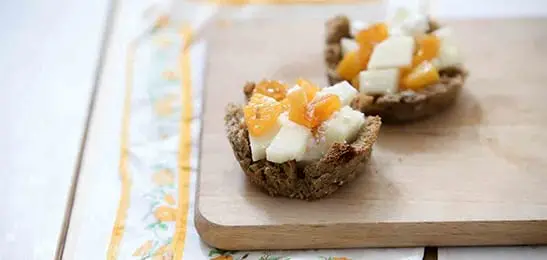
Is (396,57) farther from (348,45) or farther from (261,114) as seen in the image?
(261,114)

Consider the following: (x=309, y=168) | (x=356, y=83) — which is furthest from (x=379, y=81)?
(x=309, y=168)

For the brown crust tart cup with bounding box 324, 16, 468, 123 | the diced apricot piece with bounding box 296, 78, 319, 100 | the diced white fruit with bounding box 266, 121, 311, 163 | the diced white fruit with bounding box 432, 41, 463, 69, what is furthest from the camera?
the diced white fruit with bounding box 432, 41, 463, 69

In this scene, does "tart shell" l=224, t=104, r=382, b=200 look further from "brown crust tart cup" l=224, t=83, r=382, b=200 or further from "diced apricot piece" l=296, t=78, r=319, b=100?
"diced apricot piece" l=296, t=78, r=319, b=100

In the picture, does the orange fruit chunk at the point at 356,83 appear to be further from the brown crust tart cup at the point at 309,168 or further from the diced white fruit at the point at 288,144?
the diced white fruit at the point at 288,144

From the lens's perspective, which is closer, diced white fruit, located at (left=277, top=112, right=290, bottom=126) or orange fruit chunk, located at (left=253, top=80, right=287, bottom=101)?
diced white fruit, located at (left=277, top=112, right=290, bottom=126)

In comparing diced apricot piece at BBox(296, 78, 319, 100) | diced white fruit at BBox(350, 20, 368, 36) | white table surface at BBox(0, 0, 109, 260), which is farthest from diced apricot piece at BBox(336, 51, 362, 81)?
white table surface at BBox(0, 0, 109, 260)

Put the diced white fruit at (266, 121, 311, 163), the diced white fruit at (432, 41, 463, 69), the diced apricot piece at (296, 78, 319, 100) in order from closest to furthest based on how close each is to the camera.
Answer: the diced white fruit at (266, 121, 311, 163) → the diced apricot piece at (296, 78, 319, 100) → the diced white fruit at (432, 41, 463, 69)

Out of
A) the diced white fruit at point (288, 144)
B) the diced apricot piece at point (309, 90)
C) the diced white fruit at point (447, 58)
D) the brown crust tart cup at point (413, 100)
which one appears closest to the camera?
the diced white fruit at point (288, 144)

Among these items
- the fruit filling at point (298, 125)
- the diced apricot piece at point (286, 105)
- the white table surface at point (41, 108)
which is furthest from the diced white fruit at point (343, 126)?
the white table surface at point (41, 108)
